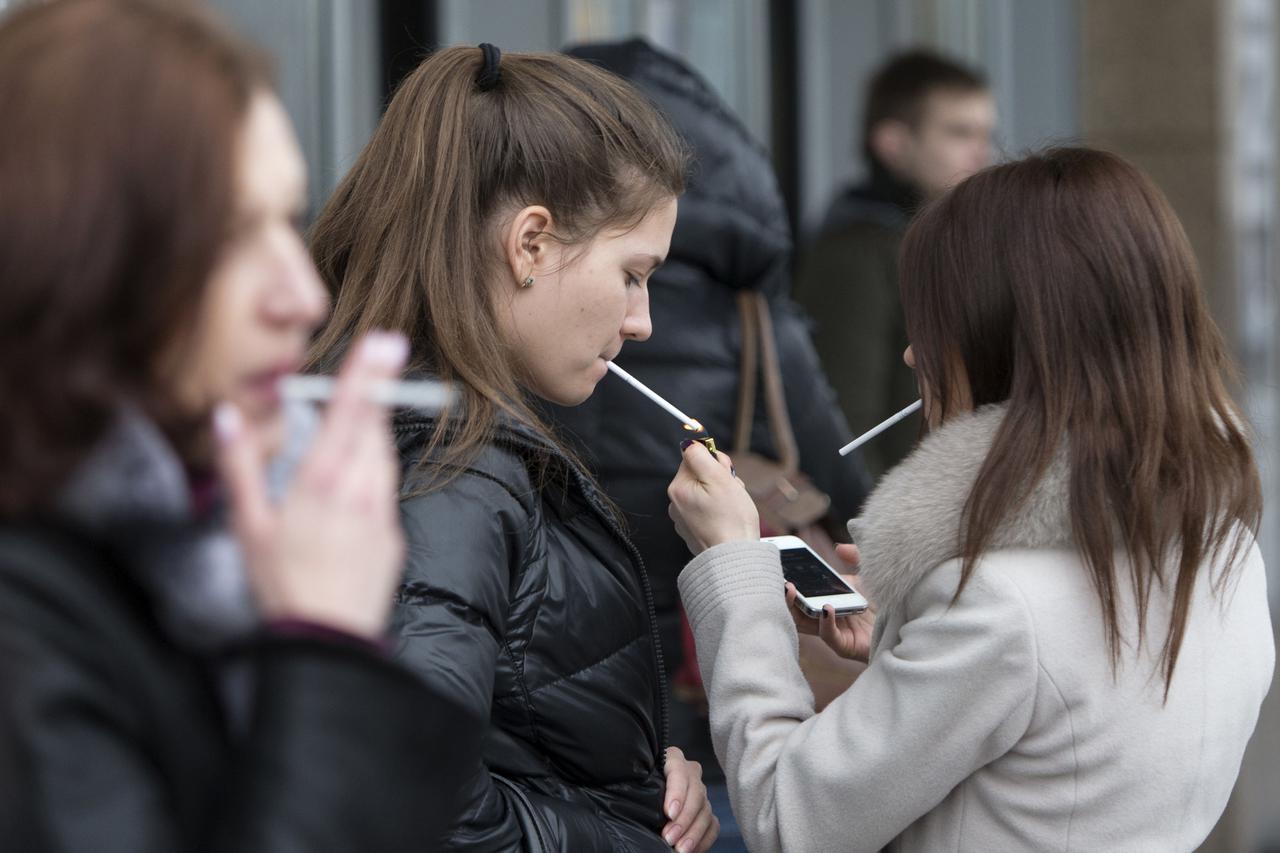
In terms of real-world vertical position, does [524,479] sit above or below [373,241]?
below

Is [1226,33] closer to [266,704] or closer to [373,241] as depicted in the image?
[373,241]

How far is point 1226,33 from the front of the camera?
5.32 meters

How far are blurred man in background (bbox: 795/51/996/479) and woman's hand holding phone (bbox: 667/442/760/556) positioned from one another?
175 centimetres

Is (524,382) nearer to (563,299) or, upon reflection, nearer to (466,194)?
(563,299)

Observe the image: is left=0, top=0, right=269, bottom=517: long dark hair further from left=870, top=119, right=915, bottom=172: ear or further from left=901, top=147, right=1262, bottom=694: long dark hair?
left=870, top=119, right=915, bottom=172: ear

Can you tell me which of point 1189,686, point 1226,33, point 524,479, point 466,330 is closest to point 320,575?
point 524,479

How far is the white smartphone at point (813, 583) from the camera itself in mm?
1901

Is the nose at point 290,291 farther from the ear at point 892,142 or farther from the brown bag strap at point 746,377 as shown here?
the ear at point 892,142

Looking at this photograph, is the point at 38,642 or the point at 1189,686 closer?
the point at 38,642

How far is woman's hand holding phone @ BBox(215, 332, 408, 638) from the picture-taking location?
3.21 feet

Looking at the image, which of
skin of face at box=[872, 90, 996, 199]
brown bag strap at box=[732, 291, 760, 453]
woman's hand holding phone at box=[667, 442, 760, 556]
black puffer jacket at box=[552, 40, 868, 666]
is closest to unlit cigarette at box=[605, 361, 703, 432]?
woman's hand holding phone at box=[667, 442, 760, 556]

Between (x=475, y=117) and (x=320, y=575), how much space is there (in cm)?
92

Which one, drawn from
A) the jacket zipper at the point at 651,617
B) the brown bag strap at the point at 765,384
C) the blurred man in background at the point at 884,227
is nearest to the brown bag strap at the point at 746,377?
the brown bag strap at the point at 765,384

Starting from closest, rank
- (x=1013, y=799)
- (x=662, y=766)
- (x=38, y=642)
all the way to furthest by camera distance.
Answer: (x=38, y=642)
(x=1013, y=799)
(x=662, y=766)
